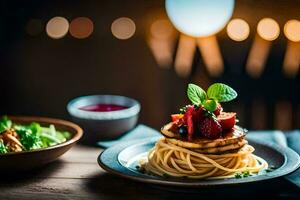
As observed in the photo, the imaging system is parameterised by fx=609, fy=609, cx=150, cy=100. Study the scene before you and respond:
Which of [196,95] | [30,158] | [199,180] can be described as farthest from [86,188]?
[196,95]

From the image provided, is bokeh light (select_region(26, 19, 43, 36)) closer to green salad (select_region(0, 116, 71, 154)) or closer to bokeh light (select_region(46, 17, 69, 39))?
bokeh light (select_region(46, 17, 69, 39))

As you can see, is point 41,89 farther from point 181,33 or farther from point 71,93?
point 181,33

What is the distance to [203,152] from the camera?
2172 millimetres

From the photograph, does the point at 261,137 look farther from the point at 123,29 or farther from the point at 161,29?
the point at 123,29

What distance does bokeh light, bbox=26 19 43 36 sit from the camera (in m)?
3.98

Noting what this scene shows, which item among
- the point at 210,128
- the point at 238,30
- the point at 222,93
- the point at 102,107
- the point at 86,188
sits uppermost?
the point at 238,30

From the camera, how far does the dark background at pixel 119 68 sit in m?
3.89

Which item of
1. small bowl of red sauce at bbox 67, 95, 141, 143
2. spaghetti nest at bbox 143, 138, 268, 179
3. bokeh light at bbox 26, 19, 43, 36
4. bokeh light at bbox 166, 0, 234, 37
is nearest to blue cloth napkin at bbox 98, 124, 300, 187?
small bowl of red sauce at bbox 67, 95, 141, 143

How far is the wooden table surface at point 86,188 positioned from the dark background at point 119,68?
1.68 meters

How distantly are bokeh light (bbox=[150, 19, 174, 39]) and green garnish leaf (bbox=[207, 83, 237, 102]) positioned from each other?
1784mm

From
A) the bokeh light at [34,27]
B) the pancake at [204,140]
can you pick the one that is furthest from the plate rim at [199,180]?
the bokeh light at [34,27]

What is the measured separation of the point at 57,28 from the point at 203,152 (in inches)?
82.6

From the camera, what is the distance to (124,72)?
13.2 ft

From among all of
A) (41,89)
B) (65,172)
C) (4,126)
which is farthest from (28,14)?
(65,172)
